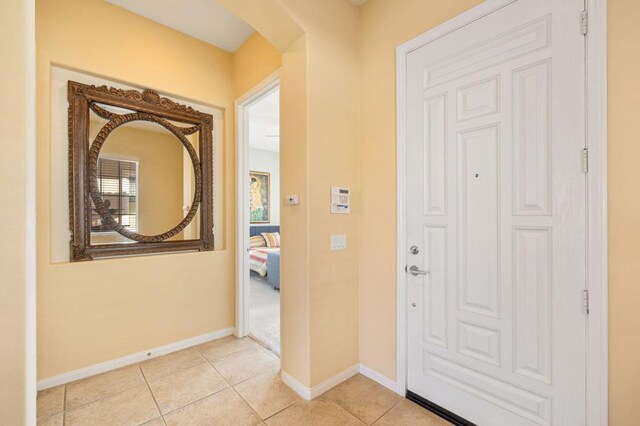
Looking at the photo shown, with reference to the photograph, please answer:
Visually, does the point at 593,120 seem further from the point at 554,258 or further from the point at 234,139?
the point at 234,139

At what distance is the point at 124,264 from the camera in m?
2.35

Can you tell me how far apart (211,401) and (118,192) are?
70.5 inches

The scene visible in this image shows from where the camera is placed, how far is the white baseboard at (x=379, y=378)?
1991mm

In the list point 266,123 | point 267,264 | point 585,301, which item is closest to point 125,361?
point 267,264

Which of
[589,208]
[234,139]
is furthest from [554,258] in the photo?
[234,139]

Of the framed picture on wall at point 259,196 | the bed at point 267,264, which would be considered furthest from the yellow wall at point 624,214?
the framed picture on wall at point 259,196

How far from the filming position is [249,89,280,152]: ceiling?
4148mm

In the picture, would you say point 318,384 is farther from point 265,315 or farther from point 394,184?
point 265,315

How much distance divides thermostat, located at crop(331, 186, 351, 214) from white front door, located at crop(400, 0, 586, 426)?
18.3 inches

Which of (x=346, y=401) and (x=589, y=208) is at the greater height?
(x=589, y=208)

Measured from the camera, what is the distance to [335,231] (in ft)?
6.82

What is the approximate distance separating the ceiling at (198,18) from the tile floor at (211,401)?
116 inches

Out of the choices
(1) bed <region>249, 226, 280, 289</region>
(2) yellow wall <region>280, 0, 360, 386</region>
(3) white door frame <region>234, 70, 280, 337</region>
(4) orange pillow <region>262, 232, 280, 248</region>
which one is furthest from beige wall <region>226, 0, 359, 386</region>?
(4) orange pillow <region>262, 232, 280, 248</region>

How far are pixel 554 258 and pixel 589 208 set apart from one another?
0.27 m
